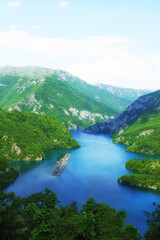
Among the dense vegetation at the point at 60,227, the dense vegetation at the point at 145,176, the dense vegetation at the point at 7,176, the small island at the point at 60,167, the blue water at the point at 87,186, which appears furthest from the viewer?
the small island at the point at 60,167

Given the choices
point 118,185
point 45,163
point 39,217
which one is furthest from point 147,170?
point 39,217

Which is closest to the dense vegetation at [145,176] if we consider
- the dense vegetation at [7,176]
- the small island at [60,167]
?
the small island at [60,167]

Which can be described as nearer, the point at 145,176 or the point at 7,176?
the point at 7,176

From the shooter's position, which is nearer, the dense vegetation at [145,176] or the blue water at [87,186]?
the blue water at [87,186]

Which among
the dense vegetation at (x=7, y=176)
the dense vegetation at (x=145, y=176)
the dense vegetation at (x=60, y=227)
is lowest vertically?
the dense vegetation at (x=60, y=227)

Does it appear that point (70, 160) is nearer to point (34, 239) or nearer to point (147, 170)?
point (147, 170)

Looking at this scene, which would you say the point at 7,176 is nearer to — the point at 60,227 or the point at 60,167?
the point at 60,167

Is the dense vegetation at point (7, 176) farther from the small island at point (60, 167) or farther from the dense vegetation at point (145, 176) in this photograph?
the dense vegetation at point (145, 176)

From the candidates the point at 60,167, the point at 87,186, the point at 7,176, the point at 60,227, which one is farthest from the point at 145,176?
the point at 60,227

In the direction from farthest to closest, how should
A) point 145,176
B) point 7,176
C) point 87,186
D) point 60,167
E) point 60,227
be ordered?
point 60,167
point 145,176
point 87,186
point 7,176
point 60,227
